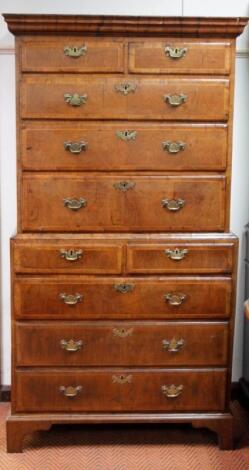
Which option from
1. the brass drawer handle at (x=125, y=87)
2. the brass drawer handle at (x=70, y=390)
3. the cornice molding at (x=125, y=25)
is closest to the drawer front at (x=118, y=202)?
the brass drawer handle at (x=125, y=87)

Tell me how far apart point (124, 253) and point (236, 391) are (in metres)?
1.40

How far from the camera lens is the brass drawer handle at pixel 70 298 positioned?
3258 millimetres

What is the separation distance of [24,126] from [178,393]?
5.06 feet

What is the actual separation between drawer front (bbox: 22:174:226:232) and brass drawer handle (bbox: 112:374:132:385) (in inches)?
29.4

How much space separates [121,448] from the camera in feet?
11.4

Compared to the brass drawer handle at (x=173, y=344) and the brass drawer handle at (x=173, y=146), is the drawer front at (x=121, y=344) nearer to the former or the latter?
the brass drawer handle at (x=173, y=344)

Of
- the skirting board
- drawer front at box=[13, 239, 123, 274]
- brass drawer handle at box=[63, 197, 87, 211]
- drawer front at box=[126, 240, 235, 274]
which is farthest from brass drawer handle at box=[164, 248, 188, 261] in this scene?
the skirting board

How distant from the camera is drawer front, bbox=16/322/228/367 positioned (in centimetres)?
329

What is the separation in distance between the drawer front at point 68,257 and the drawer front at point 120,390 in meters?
0.52

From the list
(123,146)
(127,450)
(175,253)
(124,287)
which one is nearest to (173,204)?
(175,253)

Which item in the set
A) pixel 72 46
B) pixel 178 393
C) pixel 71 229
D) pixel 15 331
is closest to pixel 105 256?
pixel 71 229

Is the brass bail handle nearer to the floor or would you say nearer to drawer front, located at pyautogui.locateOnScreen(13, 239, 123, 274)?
A: drawer front, located at pyautogui.locateOnScreen(13, 239, 123, 274)

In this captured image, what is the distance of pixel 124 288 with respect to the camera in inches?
128

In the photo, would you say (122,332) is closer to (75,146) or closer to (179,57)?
(75,146)
